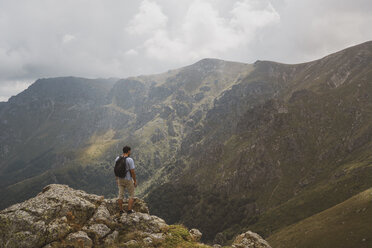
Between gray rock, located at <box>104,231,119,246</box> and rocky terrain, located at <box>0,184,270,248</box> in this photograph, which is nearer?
rocky terrain, located at <box>0,184,270,248</box>

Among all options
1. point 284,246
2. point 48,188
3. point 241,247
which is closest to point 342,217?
point 284,246

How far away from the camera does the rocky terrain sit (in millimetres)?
15023

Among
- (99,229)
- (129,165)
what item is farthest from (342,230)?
(99,229)

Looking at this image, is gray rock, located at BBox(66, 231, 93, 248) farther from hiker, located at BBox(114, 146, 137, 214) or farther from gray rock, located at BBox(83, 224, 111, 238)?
hiker, located at BBox(114, 146, 137, 214)

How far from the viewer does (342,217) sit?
10838cm

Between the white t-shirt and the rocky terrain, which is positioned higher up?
the white t-shirt

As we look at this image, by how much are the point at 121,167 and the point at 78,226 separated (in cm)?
544

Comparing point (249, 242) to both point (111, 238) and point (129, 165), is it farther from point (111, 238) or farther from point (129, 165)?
point (129, 165)

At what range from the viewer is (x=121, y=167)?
19250mm

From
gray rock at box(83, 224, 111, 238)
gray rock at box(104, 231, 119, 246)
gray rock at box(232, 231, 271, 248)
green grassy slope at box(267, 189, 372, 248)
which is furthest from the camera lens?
green grassy slope at box(267, 189, 372, 248)

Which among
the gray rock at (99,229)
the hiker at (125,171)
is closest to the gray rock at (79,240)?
the gray rock at (99,229)

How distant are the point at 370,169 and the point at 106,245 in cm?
24899

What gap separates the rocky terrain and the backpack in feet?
12.6

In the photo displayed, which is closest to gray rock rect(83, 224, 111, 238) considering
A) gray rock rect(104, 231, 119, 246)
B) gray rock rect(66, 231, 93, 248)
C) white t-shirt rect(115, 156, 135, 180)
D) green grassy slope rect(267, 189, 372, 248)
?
gray rock rect(104, 231, 119, 246)
